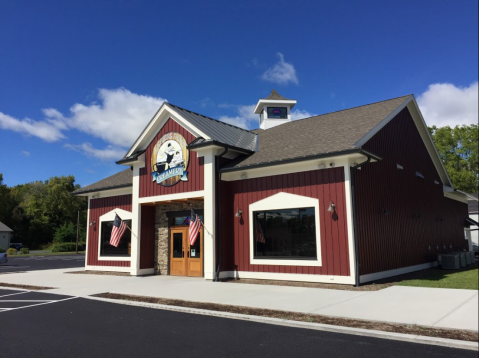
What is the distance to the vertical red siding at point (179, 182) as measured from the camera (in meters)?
15.4

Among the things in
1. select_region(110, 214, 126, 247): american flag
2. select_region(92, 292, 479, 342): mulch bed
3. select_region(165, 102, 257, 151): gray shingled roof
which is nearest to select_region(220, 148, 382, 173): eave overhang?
select_region(165, 102, 257, 151): gray shingled roof

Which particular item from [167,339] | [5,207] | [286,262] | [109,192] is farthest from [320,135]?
[5,207]

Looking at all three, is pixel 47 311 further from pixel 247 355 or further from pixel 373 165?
pixel 373 165

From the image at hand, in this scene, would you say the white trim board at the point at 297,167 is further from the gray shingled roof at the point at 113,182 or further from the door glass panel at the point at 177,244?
the gray shingled roof at the point at 113,182

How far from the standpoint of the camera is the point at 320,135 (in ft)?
48.6

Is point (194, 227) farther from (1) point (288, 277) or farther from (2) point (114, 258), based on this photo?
(2) point (114, 258)

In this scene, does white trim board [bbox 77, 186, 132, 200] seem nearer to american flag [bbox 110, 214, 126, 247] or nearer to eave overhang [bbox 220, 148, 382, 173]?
american flag [bbox 110, 214, 126, 247]

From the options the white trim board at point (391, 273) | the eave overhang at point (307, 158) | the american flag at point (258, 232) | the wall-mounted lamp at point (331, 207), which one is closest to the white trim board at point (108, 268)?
the american flag at point (258, 232)

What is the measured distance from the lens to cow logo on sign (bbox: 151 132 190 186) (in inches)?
629

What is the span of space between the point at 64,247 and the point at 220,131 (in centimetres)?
4228

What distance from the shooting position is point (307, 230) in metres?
13.1

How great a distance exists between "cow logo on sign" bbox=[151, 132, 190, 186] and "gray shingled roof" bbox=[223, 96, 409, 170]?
6.95ft

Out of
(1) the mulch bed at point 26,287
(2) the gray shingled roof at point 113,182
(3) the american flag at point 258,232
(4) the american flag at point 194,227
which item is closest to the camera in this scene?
(1) the mulch bed at point 26,287

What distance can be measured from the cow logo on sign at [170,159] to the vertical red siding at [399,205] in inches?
288
